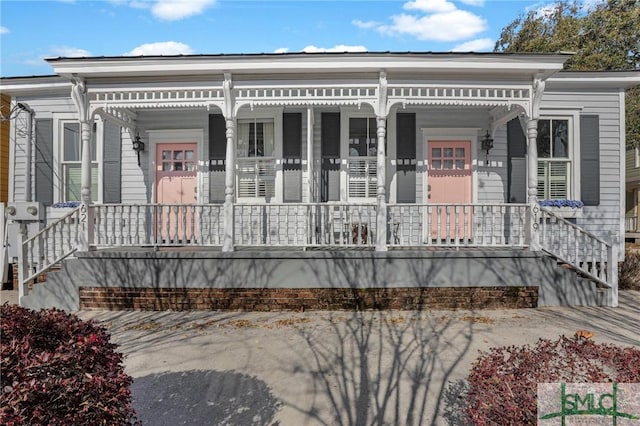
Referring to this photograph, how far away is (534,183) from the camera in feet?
19.8

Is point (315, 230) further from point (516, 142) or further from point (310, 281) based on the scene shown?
point (516, 142)

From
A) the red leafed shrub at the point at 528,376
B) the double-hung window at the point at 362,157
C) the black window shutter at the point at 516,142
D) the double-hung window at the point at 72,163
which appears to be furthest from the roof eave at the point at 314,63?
the red leafed shrub at the point at 528,376

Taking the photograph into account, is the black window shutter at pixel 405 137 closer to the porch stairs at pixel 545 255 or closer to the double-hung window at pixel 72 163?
the porch stairs at pixel 545 255

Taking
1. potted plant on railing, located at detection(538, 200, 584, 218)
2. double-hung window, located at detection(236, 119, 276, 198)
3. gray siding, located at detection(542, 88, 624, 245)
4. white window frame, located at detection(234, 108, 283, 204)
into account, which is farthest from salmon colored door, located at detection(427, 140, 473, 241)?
double-hung window, located at detection(236, 119, 276, 198)

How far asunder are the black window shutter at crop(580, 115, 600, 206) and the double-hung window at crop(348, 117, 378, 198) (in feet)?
14.4

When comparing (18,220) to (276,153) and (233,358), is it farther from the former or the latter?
(233,358)

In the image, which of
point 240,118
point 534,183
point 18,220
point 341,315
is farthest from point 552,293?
point 18,220

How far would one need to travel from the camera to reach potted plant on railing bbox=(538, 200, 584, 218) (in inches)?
295

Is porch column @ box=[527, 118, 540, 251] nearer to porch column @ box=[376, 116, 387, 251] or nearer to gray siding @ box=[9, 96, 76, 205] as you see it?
porch column @ box=[376, 116, 387, 251]

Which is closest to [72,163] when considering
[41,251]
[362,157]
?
[41,251]

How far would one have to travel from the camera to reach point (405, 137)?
767cm

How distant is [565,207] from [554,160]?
3.41ft

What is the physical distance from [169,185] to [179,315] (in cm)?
335

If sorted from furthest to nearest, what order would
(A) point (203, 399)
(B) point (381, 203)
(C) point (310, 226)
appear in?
(C) point (310, 226) < (B) point (381, 203) < (A) point (203, 399)
